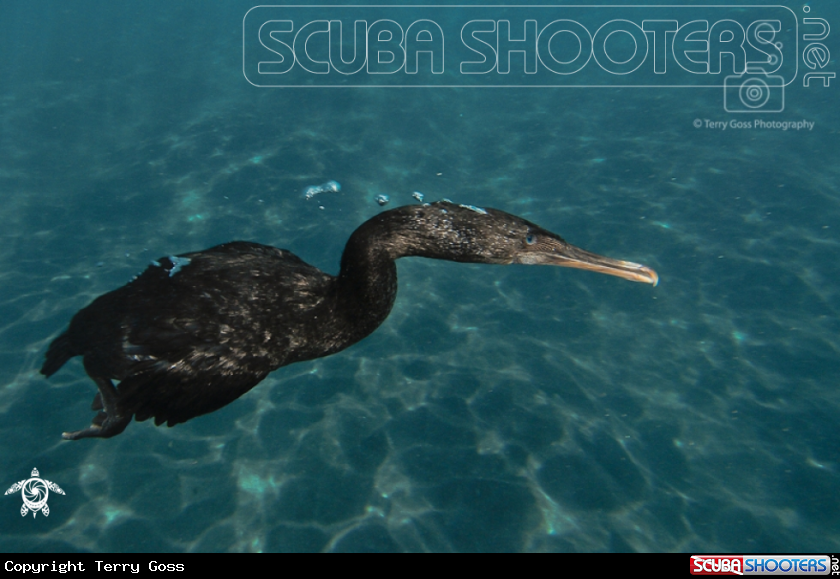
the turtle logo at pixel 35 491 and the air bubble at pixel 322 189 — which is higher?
the air bubble at pixel 322 189

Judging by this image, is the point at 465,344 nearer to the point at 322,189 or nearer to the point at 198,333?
the point at 198,333

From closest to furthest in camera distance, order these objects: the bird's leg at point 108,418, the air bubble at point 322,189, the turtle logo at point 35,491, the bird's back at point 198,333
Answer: the bird's back at point 198,333
the bird's leg at point 108,418
the turtle logo at point 35,491
the air bubble at point 322,189

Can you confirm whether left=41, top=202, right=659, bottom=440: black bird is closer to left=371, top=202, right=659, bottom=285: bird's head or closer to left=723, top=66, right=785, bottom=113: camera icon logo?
left=371, top=202, right=659, bottom=285: bird's head

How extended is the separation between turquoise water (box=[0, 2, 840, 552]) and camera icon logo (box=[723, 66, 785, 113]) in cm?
92

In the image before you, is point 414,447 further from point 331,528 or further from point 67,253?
point 67,253

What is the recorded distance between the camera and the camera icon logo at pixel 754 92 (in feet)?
70.2

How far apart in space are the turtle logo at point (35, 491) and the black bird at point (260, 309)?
Answer: 3.84 metres

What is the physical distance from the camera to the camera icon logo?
843 inches

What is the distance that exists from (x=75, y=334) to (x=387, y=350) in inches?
233

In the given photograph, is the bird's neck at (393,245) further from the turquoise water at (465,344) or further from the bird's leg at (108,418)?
the turquoise water at (465,344)

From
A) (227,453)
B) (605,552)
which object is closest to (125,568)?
(227,453)

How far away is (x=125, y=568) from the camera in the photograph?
22.5 feet

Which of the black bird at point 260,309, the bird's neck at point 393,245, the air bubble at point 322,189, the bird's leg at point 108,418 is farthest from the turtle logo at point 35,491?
the air bubble at point 322,189

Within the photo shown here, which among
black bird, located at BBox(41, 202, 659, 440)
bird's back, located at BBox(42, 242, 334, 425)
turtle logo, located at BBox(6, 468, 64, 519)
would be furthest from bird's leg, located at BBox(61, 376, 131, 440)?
turtle logo, located at BBox(6, 468, 64, 519)
